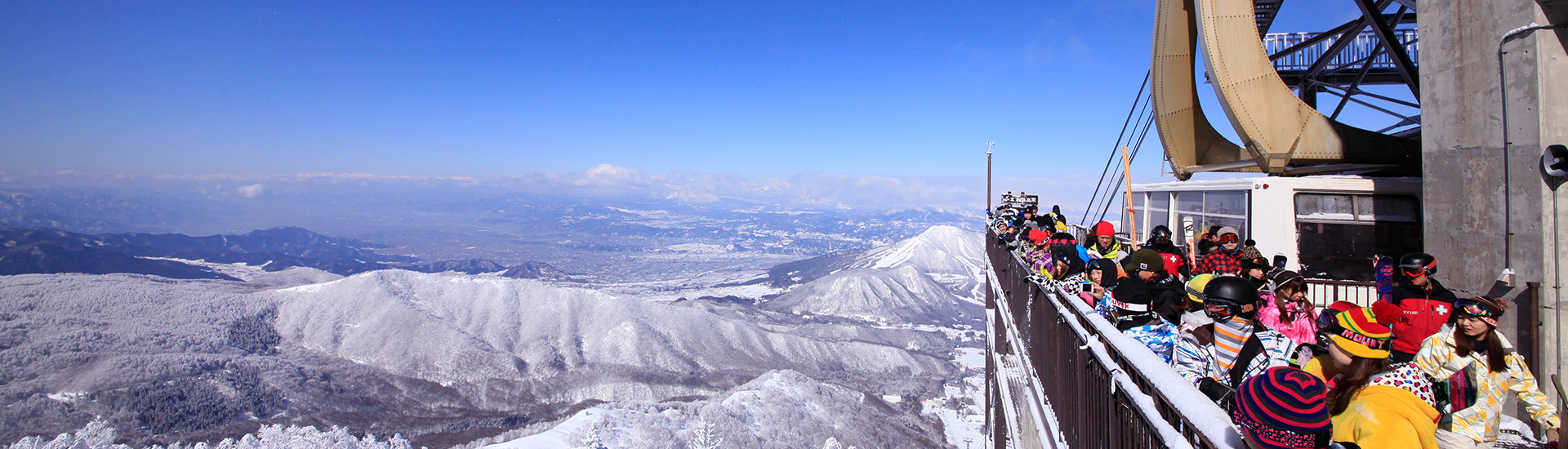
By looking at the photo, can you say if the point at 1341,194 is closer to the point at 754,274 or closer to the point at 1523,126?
the point at 1523,126

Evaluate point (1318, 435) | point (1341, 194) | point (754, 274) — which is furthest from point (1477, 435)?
point (754, 274)

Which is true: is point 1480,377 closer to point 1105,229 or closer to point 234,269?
point 1105,229

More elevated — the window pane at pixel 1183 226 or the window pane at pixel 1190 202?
the window pane at pixel 1190 202

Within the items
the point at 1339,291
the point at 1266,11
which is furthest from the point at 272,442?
the point at 1266,11

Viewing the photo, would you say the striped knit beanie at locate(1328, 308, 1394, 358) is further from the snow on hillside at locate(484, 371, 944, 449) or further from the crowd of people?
the snow on hillside at locate(484, 371, 944, 449)

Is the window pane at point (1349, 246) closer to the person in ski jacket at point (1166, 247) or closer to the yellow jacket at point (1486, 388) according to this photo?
the person in ski jacket at point (1166, 247)

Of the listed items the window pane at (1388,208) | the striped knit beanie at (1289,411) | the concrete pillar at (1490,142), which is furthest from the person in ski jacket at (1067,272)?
the window pane at (1388,208)
